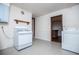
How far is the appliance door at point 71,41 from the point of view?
7.58 feet

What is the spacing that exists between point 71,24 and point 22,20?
99.2 inches

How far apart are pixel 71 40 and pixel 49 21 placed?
2531 millimetres

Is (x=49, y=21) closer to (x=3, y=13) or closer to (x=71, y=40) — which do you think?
(x=71, y=40)

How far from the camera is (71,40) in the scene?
248cm

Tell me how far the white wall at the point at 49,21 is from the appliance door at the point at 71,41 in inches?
32.1

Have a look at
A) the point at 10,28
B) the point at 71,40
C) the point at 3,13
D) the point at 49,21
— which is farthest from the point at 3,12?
the point at 49,21

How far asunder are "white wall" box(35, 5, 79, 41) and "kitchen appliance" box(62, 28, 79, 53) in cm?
80

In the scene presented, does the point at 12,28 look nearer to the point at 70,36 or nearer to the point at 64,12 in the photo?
the point at 70,36

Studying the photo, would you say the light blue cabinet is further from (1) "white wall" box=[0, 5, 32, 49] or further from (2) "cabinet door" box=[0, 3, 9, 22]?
(1) "white wall" box=[0, 5, 32, 49]

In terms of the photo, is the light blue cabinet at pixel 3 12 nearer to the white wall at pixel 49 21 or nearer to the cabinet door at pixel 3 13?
the cabinet door at pixel 3 13

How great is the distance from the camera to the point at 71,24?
3270 millimetres

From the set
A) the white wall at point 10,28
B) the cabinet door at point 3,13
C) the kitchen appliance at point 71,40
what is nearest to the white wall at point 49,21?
the kitchen appliance at point 71,40

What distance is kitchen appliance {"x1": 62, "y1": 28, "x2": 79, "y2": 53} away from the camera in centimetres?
231
